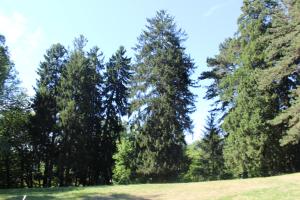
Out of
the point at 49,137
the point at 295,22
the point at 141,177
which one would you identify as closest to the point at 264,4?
the point at 295,22

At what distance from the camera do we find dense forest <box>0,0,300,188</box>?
33.1 meters

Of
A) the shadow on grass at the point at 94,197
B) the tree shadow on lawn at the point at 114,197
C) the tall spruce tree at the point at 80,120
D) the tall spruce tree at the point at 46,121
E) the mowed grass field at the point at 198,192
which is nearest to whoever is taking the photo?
the mowed grass field at the point at 198,192

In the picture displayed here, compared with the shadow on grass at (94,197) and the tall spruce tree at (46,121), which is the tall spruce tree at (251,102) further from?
the tall spruce tree at (46,121)

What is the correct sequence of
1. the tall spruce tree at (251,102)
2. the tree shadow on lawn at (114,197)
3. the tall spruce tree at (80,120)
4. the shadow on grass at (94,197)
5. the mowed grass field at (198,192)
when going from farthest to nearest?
the tall spruce tree at (80,120)
the tall spruce tree at (251,102)
the shadow on grass at (94,197)
the tree shadow on lawn at (114,197)
the mowed grass field at (198,192)

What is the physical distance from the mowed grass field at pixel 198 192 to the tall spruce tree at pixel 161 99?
33.2 ft

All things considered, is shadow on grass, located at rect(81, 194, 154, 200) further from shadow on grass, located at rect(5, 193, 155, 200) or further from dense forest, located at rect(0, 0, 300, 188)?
dense forest, located at rect(0, 0, 300, 188)

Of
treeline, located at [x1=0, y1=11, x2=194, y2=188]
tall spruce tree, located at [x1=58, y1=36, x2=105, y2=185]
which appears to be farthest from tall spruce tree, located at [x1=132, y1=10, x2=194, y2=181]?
tall spruce tree, located at [x1=58, y1=36, x2=105, y2=185]

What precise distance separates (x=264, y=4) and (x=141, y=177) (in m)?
19.5

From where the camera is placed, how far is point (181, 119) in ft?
125

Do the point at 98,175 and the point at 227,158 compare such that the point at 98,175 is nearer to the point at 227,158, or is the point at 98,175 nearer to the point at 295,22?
the point at 227,158

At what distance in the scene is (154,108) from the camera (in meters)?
37.6

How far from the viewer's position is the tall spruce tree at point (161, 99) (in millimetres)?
35875

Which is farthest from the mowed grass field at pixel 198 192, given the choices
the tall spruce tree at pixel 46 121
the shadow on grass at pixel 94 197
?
the tall spruce tree at pixel 46 121

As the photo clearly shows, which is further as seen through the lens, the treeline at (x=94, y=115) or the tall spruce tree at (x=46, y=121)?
the tall spruce tree at (x=46, y=121)
